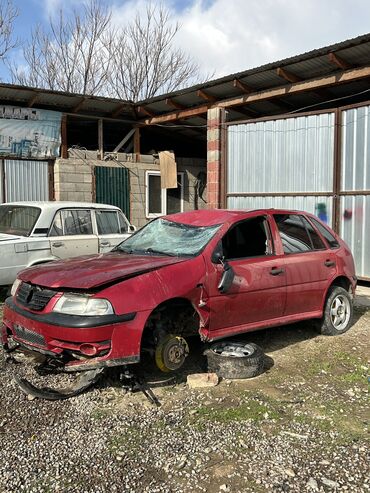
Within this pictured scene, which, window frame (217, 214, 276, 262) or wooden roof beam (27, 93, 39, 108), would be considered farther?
wooden roof beam (27, 93, 39, 108)

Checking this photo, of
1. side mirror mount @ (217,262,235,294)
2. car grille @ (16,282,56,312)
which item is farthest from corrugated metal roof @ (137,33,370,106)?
car grille @ (16,282,56,312)

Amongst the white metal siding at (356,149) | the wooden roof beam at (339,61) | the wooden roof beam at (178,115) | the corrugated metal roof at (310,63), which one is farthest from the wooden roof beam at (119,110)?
the white metal siding at (356,149)

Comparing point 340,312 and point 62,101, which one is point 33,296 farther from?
point 62,101

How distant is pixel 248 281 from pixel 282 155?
20.4 ft

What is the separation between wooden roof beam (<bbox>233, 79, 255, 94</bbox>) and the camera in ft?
35.3

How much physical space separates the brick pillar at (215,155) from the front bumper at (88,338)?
8.10m

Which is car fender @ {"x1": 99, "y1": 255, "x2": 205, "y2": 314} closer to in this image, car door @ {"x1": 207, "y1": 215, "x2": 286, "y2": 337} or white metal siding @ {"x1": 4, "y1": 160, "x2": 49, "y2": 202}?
car door @ {"x1": 207, "y1": 215, "x2": 286, "y2": 337}

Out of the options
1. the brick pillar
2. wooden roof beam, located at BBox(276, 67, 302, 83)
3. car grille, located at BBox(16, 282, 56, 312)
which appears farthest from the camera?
the brick pillar

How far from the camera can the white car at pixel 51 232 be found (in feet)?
24.2

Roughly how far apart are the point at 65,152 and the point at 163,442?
426 inches

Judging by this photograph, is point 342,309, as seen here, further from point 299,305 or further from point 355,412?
point 355,412

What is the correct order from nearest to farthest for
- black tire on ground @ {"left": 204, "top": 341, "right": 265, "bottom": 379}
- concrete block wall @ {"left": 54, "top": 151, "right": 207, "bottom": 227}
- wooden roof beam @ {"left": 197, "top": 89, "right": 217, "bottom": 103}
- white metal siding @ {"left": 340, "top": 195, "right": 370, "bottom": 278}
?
black tire on ground @ {"left": 204, "top": 341, "right": 265, "bottom": 379}
white metal siding @ {"left": 340, "top": 195, "right": 370, "bottom": 278}
wooden roof beam @ {"left": 197, "top": 89, "right": 217, "bottom": 103}
concrete block wall @ {"left": 54, "top": 151, "right": 207, "bottom": 227}

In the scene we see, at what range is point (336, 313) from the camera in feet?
21.0

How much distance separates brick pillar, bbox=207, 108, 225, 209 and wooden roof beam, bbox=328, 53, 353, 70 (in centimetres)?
329
